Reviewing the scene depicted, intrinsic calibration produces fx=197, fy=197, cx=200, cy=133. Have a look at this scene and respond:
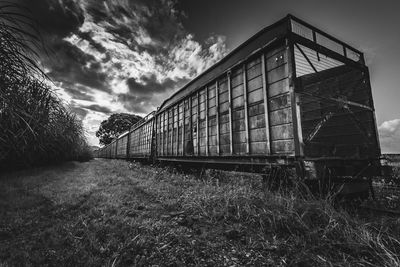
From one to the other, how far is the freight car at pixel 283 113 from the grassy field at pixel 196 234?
0.89 metres

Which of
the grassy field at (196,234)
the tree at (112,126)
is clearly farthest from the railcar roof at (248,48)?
the tree at (112,126)

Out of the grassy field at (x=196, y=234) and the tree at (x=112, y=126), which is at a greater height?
the tree at (x=112, y=126)

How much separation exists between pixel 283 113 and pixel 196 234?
2428mm

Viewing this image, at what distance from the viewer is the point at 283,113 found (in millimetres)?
3461

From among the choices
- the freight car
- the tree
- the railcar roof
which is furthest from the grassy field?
the tree

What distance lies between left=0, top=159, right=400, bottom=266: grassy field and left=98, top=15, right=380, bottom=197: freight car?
0.89 metres

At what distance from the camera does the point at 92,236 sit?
2.23 meters

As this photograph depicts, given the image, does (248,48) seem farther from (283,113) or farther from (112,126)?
(112,126)

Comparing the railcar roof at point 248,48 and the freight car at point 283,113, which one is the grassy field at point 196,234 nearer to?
the freight car at point 283,113

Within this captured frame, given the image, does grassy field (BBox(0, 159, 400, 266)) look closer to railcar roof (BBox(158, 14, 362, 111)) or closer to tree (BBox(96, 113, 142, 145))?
→ railcar roof (BBox(158, 14, 362, 111))

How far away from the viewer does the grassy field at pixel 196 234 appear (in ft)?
6.10

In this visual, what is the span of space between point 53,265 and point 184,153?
5.13 metres

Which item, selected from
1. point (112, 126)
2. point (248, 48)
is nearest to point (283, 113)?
point (248, 48)

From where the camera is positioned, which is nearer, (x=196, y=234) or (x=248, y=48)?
(x=196, y=234)
